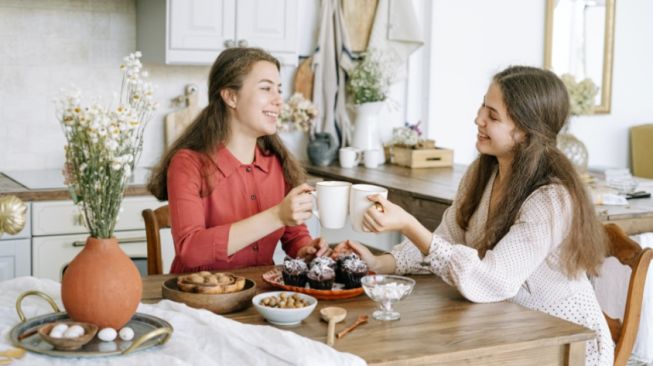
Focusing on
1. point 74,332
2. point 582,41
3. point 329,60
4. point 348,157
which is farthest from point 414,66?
point 74,332

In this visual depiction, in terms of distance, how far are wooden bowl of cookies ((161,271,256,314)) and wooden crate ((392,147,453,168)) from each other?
2.43 metres

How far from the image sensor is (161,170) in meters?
2.52

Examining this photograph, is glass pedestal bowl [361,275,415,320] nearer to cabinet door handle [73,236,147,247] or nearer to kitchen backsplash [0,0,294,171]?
cabinet door handle [73,236,147,247]

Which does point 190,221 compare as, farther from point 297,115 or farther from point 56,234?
point 297,115

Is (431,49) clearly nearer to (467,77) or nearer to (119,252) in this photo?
(467,77)

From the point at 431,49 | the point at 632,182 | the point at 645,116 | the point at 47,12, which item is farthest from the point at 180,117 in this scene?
the point at 645,116

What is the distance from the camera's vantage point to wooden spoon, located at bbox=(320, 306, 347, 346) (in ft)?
5.62

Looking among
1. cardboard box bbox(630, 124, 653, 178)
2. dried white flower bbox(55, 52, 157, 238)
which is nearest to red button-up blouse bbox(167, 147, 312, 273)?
dried white flower bbox(55, 52, 157, 238)

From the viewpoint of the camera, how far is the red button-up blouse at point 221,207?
7.51 ft

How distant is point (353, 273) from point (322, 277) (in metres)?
0.08

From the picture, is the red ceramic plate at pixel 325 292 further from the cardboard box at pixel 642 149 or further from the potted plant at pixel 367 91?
the cardboard box at pixel 642 149

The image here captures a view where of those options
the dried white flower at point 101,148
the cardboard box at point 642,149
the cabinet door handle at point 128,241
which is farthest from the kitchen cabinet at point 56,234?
the cardboard box at point 642,149

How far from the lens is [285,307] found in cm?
179

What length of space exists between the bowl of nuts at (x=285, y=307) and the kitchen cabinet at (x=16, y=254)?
173 cm
